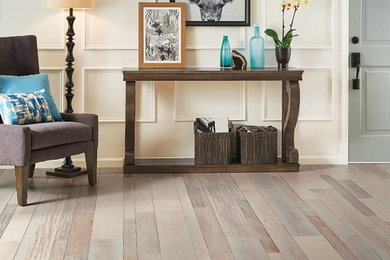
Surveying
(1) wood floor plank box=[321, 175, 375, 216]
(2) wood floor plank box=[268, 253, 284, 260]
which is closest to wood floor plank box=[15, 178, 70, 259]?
(2) wood floor plank box=[268, 253, 284, 260]

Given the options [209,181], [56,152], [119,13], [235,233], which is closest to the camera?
[235,233]

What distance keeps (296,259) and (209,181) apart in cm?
183

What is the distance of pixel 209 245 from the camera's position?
10.8 feet

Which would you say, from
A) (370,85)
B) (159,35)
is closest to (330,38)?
(370,85)

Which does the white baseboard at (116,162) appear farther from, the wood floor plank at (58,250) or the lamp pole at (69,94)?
the wood floor plank at (58,250)

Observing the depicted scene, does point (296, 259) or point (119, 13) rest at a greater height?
point (119, 13)

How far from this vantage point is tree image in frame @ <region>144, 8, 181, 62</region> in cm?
Result: 525

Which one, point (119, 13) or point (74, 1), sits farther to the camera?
point (119, 13)

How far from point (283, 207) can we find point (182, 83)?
1692 mm

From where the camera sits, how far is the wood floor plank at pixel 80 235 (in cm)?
319

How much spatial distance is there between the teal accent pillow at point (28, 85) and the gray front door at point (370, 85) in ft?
7.88

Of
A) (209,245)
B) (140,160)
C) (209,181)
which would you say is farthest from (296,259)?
(140,160)

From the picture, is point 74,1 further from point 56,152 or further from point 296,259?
point 296,259

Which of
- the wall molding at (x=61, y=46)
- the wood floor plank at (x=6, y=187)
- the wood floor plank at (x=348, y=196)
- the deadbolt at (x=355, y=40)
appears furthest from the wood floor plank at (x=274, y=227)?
the wall molding at (x=61, y=46)
